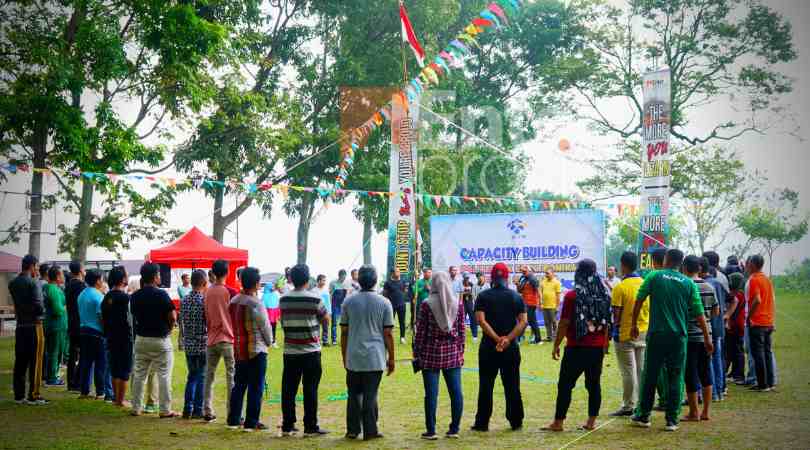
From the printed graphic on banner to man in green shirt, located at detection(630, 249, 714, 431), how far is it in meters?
12.4

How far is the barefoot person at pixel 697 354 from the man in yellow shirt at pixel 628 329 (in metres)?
0.51

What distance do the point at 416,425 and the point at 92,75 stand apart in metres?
14.5

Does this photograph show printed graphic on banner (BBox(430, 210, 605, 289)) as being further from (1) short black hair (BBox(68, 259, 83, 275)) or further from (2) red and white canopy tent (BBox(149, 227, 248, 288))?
(1) short black hair (BBox(68, 259, 83, 275))

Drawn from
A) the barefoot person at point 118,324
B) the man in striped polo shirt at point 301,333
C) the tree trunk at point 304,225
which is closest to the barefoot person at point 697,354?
the man in striped polo shirt at point 301,333

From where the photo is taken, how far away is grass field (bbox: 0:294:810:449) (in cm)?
761

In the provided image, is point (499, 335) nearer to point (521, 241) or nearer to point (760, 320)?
point (760, 320)

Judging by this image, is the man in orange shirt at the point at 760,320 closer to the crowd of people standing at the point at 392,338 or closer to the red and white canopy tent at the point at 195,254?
the crowd of people standing at the point at 392,338

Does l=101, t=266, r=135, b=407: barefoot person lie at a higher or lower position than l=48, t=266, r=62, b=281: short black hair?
lower

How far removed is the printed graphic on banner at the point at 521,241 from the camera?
2100 centimetres

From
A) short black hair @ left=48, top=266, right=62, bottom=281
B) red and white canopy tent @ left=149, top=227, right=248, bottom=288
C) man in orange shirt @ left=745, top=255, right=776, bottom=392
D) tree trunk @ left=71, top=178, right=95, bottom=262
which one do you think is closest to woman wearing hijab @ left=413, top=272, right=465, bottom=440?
man in orange shirt @ left=745, top=255, right=776, bottom=392

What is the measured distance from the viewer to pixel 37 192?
20125 millimetres

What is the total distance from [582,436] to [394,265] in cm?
1056

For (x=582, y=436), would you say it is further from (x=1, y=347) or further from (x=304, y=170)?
(x=304, y=170)

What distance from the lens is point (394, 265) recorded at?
59.5ft
